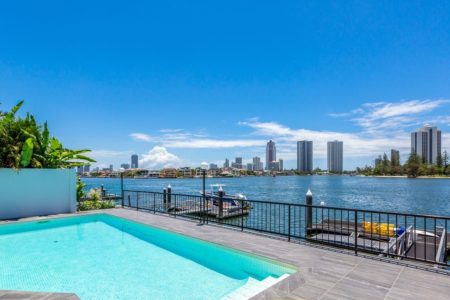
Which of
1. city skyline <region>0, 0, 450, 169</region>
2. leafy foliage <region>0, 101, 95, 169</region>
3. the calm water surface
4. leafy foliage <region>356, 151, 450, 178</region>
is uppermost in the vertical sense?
city skyline <region>0, 0, 450, 169</region>

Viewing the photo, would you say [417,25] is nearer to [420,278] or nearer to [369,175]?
[420,278]

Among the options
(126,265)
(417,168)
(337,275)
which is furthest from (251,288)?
(417,168)

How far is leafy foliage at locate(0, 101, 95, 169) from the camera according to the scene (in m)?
8.91

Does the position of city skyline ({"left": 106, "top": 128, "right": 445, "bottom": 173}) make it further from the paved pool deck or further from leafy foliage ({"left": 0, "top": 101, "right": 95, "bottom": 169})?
the paved pool deck

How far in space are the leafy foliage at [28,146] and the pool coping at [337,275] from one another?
7.19 m

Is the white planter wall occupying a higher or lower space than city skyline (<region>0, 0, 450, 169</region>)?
lower

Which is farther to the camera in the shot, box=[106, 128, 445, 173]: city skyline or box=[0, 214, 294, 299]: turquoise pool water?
box=[106, 128, 445, 173]: city skyline

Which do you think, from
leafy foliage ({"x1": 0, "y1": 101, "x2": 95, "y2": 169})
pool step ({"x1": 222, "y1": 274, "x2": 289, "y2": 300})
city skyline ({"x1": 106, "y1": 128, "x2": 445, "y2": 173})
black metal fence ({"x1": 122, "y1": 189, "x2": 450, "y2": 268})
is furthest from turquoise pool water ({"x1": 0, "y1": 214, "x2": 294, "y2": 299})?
city skyline ({"x1": 106, "y1": 128, "x2": 445, "y2": 173})

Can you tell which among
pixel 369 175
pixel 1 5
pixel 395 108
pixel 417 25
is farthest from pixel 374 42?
pixel 369 175

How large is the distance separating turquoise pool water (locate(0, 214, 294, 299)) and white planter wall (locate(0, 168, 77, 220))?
1407mm

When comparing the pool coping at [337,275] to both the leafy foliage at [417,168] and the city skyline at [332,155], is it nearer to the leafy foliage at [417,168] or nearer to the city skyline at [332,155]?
the city skyline at [332,155]

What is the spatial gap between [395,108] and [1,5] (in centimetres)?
2092

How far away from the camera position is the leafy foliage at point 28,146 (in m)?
8.91

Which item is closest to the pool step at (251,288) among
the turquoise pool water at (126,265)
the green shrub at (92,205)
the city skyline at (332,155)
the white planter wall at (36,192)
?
the turquoise pool water at (126,265)
